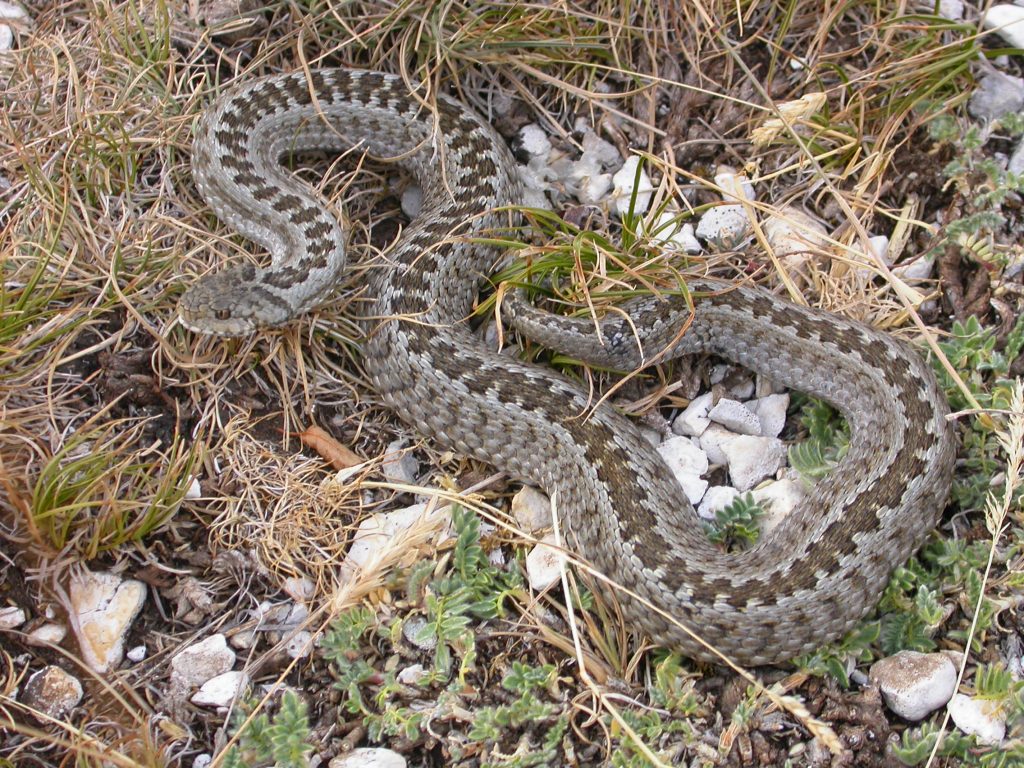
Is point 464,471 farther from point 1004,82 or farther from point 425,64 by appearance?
point 1004,82

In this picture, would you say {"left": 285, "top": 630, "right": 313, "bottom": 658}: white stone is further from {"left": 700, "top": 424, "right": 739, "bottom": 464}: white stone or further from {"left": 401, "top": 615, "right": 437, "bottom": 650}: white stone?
{"left": 700, "top": 424, "right": 739, "bottom": 464}: white stone

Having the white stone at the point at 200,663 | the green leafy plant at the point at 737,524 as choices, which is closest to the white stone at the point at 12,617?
the white stone at the point at 200,663

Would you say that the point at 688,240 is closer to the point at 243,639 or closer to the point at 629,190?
the point at 629,190

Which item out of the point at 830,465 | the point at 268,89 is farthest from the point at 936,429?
the point at 268,89

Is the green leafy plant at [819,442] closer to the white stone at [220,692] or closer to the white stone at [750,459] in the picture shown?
the white stone at [750,459]

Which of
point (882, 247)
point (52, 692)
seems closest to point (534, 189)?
point (882, 247)

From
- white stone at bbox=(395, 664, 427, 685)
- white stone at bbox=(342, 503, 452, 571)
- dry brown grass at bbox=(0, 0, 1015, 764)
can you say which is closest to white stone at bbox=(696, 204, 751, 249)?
dry brown grass at bbox=(0, 0, 1015, 764)
